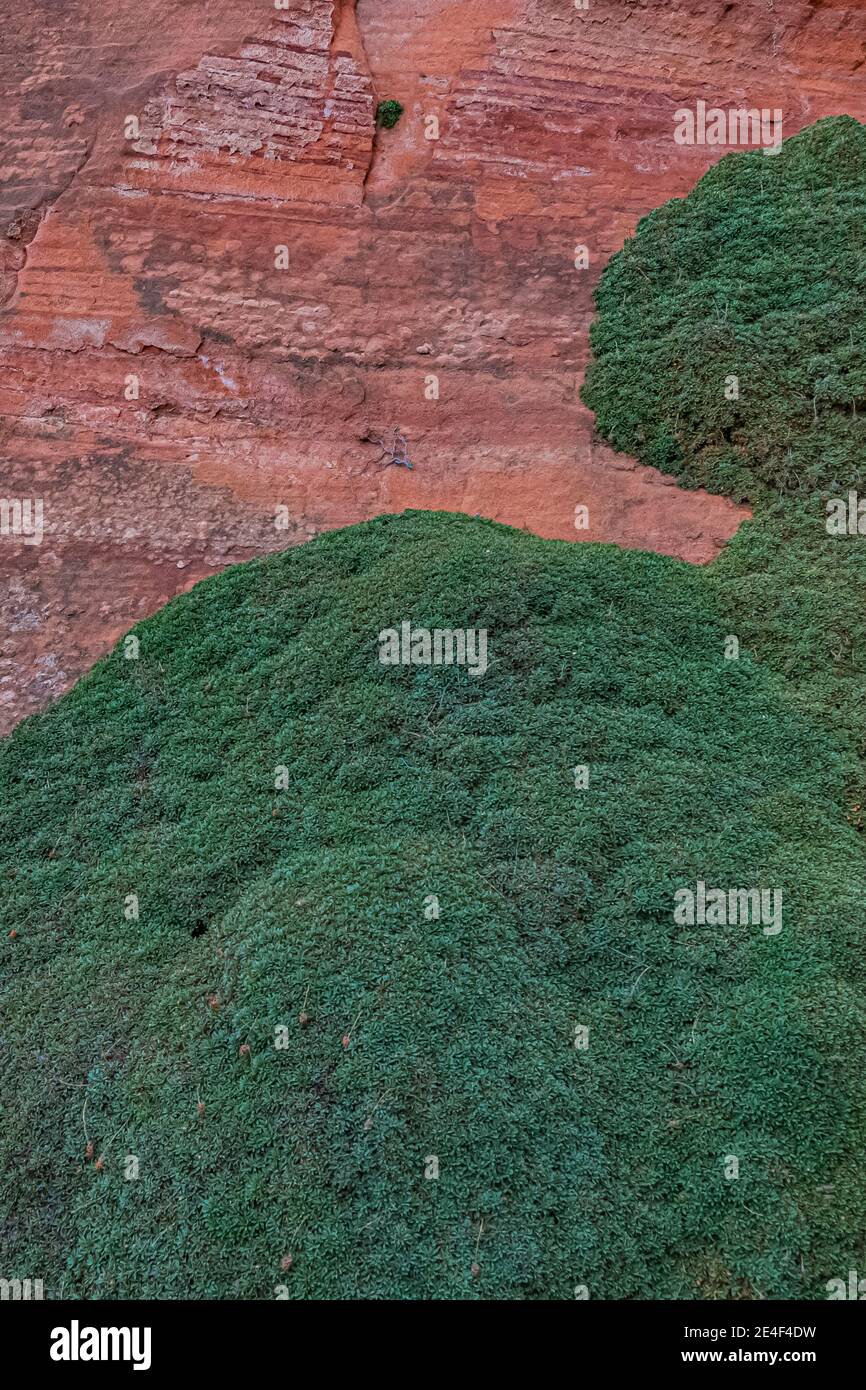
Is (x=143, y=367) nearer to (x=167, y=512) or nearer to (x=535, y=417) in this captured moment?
(x=167, y=512)

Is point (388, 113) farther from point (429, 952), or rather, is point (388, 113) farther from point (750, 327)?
point (429, 952)

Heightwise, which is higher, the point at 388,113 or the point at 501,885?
the point at 388,113

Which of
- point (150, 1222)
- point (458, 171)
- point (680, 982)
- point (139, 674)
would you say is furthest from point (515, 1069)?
point (458, 171)

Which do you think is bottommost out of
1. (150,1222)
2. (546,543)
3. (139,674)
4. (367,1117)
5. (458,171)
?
(150,1222)
